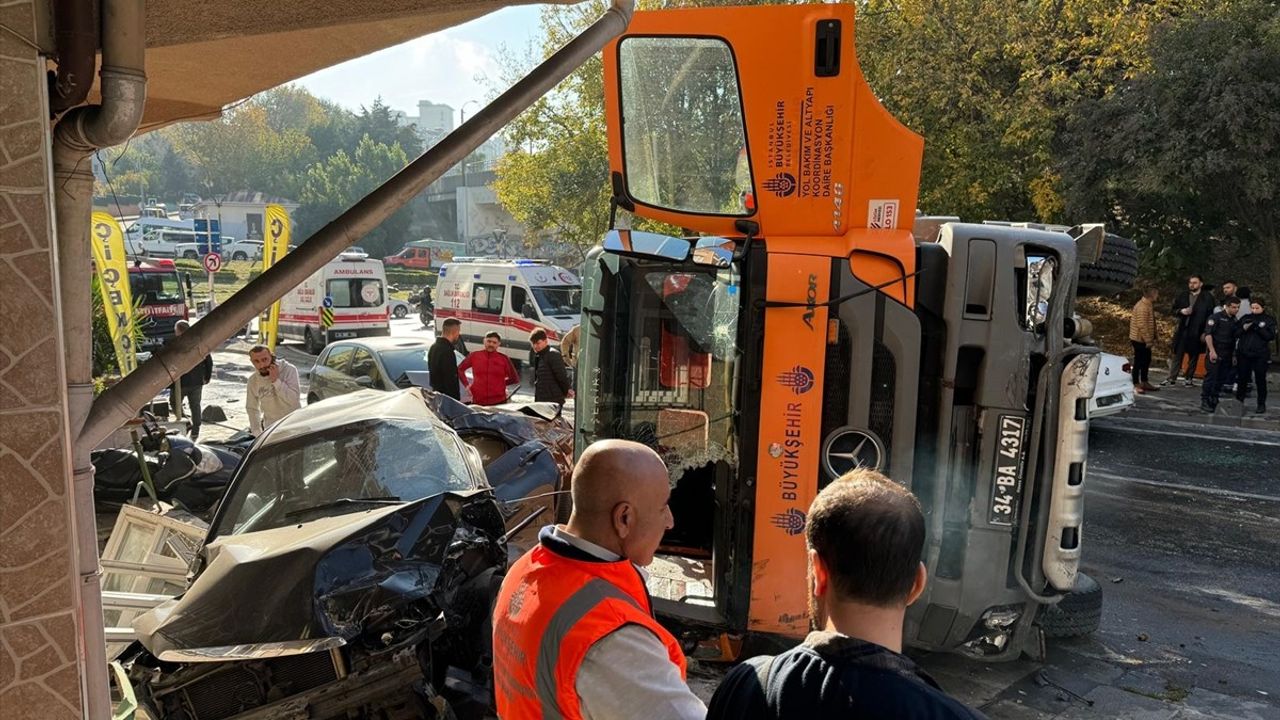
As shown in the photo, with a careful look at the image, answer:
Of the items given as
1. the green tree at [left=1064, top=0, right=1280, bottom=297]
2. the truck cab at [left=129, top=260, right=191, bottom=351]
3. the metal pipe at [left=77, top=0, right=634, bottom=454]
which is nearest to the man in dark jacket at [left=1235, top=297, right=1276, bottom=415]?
the green tree at [left=1064, top=0, right=1280, bottom=297]

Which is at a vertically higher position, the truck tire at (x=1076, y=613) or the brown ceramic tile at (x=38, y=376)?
the brown ceramic tile at (x=38, y=376)

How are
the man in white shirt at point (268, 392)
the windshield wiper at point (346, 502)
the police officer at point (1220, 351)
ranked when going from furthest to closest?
1. the police officer at point (1220, 351)
2. the man in white shirt at point (268, 392)
3. the windshield wiper at point (346, 502)

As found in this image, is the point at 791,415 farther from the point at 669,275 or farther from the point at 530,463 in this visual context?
the point at 530,463

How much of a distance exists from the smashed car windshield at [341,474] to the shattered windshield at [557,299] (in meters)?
14.6

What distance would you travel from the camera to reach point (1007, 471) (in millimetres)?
4707

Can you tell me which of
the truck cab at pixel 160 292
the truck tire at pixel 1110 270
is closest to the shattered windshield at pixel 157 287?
the truck cab at pixel 160 292

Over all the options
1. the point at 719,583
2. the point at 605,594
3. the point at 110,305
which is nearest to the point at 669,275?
the point at 719,583

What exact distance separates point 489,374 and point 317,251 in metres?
9.26

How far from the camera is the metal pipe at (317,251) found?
5.99ft

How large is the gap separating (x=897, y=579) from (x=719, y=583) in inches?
128

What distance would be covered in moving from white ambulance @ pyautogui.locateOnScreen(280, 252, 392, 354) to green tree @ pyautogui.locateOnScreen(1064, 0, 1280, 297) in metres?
17.0

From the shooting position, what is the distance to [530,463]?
6582 millimetres

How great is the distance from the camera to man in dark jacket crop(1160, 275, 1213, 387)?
50.9 ft

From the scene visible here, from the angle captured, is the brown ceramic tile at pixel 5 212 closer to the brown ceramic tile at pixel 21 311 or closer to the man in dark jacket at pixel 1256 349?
the brown ceramic tile at pixel 21 311
